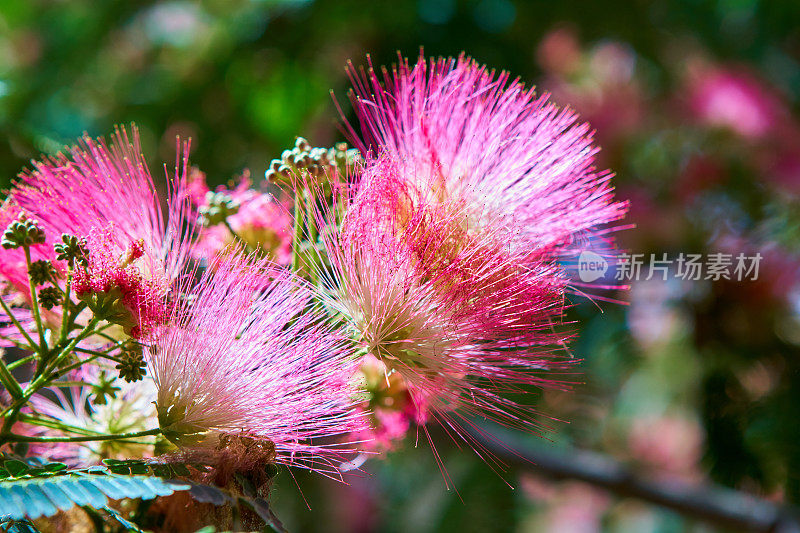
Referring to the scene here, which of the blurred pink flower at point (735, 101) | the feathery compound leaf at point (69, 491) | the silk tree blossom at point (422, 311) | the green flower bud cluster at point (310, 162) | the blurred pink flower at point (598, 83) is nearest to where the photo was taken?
the feathery compound leaf at point (69, 491)

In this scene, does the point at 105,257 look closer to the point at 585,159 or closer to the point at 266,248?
the point at 266,248

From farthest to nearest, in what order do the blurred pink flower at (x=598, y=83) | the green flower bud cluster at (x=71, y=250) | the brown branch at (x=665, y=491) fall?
the blurred pink flower at (x=598, y=83), the brown branch at (x=665, y=491), the green flower bud cluster at (x=71, y=250)

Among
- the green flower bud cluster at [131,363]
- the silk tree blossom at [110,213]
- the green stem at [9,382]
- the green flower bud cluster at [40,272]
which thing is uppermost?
the silk tree blossom at [110,213]

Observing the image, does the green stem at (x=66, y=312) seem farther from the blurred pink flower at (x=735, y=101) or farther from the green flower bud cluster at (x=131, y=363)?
the blurred pink flower at (x=735, y=101)

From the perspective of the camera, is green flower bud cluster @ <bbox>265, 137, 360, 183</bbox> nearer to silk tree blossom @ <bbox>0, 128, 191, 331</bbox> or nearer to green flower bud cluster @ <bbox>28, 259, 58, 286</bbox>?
silk tree blossom @ <bbox>0, 128, 191, 331</bbox>

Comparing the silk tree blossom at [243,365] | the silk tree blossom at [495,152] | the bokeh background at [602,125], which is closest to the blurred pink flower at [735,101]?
the bokeh background at [602,125]

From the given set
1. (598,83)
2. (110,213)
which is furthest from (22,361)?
(598,83)

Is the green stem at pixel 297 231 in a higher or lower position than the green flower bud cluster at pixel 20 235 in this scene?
higher
